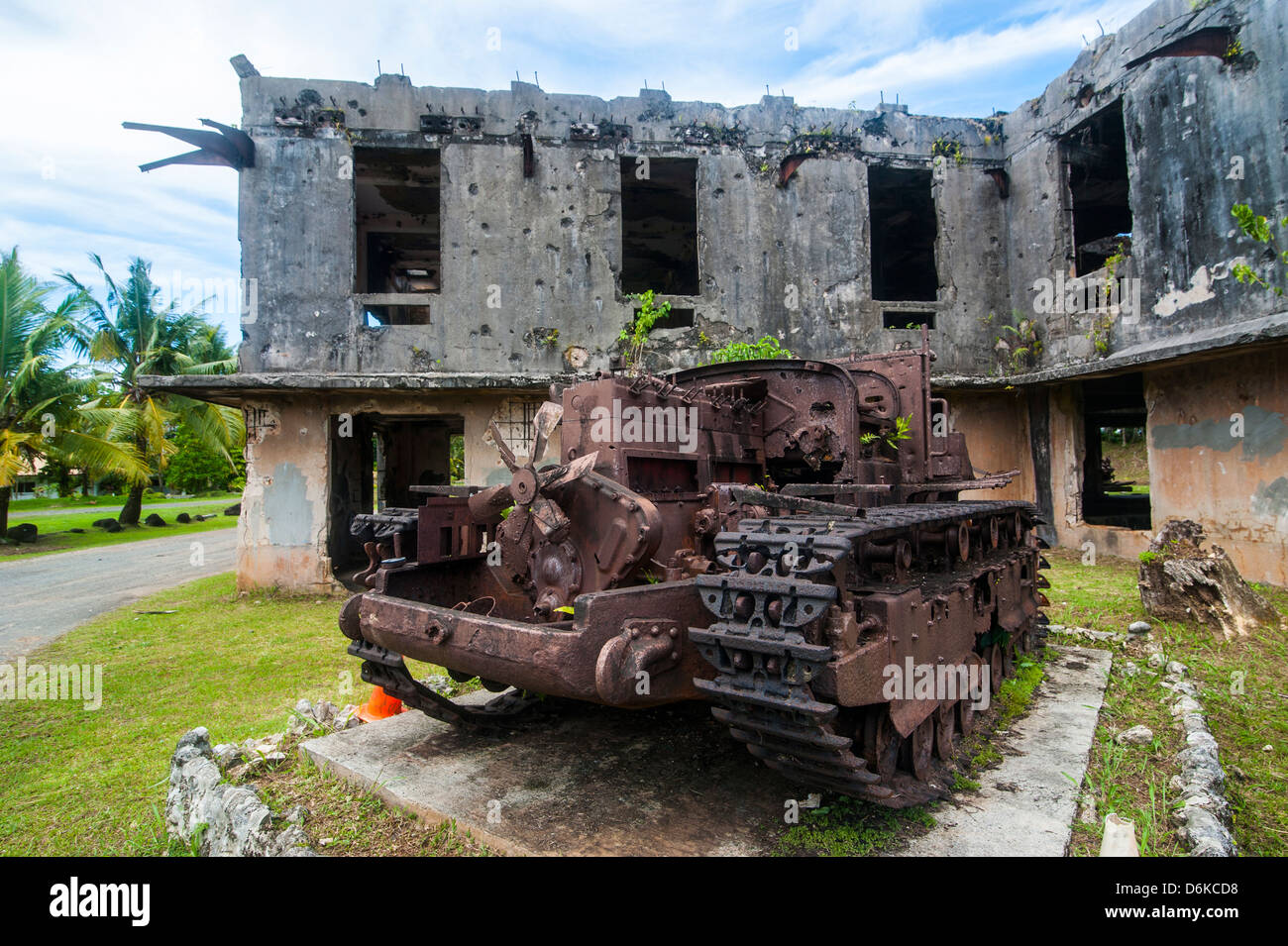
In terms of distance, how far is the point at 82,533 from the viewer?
21.8 metres

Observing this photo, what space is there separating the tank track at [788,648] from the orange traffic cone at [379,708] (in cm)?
316

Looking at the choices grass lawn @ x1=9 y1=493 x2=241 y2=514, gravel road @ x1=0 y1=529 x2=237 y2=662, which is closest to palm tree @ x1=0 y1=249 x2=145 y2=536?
gravel road @ x1=0 y1=529 x2=237 y2=662

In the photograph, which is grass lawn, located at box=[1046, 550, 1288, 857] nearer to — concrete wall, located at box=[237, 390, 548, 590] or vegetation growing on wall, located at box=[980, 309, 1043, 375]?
vegetation growing on wall, located at box=[980, 309, 1043, 375]

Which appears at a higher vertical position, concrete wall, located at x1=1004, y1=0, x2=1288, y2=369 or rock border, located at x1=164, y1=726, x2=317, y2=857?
concrete wall, located at x1=1004, y1=0, x2=1288, y2=369

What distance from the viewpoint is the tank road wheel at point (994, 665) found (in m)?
5.21

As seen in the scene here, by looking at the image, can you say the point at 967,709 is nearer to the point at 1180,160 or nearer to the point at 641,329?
the point at 641,329

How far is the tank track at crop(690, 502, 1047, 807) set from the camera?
2.71 m

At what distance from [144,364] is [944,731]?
27588 millimetres

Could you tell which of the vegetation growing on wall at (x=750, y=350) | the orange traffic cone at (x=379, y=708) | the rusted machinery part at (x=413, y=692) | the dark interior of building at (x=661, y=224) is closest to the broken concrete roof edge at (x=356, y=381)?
the vegetation growing on wall at (x=750, y=350)

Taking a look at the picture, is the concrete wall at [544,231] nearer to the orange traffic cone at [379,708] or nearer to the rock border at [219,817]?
the orange traffic cone at [379,708]

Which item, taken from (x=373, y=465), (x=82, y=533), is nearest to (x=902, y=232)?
(x=373, y=465)

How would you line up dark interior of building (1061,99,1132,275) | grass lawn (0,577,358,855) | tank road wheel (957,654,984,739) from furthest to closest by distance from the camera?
dark interior of building (1061,99,1132,275) → tank road wheel (957,654,984,739) → grass lawn (0,577,358,855)

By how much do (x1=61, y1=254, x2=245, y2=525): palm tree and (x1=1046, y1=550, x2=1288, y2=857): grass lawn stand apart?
23.2 m
